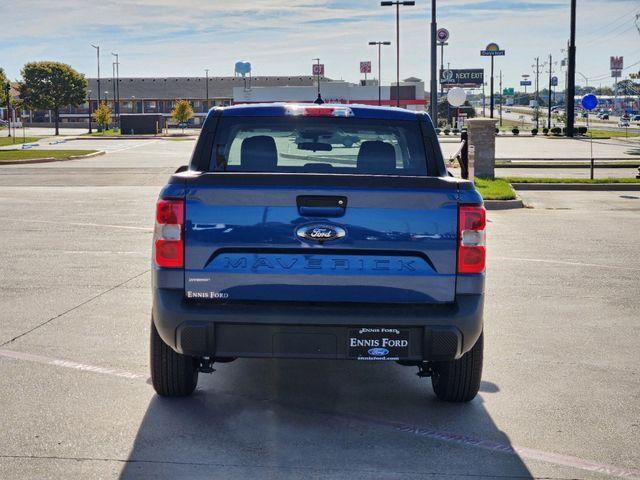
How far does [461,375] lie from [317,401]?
3.12ft

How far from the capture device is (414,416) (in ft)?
19.5

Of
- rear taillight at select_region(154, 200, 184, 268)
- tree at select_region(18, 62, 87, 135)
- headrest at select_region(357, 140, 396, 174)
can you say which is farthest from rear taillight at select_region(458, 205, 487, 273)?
tree at select_region(18, 62, 87, 135)

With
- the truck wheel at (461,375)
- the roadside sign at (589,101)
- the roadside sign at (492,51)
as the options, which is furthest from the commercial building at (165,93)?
the truck wheel at (461,375)

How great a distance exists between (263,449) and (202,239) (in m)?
1.20

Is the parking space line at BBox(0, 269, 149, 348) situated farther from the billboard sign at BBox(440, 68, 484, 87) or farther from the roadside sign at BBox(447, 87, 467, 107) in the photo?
the billboard sign at BBox(440, 68, 484, 87)

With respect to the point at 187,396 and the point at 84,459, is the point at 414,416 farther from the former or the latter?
the point at 84,459

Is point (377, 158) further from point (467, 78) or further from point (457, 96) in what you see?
point (467, 78)

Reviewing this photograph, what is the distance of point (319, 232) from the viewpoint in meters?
5.31

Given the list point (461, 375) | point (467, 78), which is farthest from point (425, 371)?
point (467, 78)

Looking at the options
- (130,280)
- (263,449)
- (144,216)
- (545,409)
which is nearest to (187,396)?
(263,449)

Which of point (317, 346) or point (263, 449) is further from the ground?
point (317, 346)

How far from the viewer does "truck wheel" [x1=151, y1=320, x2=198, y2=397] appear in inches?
235

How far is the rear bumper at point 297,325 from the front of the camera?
5.33 metres

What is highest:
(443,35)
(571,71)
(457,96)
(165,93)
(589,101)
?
(443,35)
